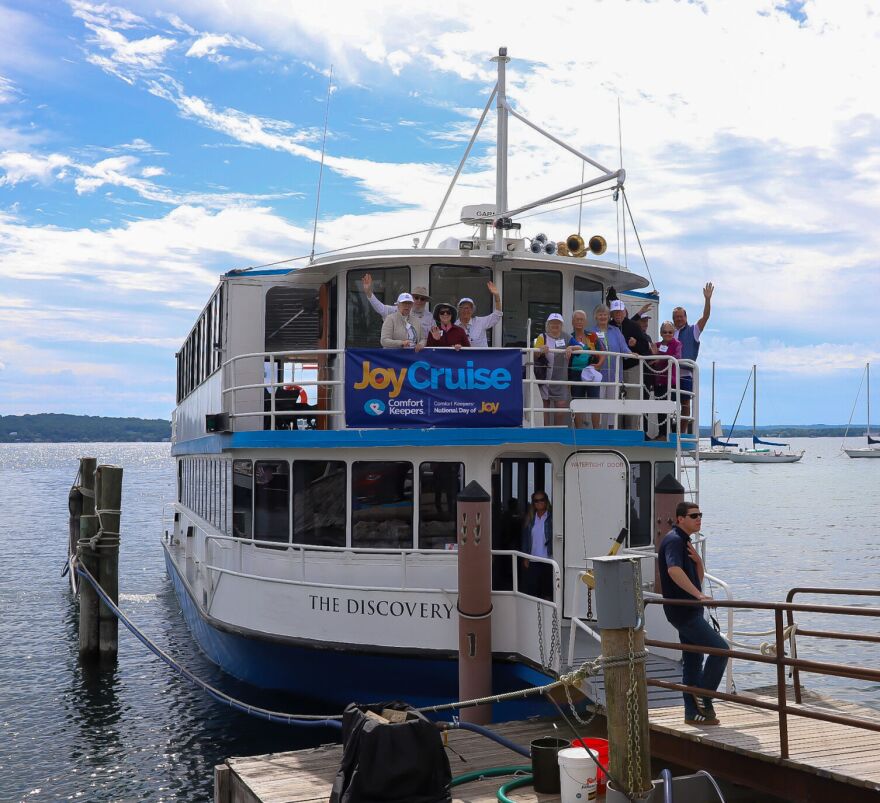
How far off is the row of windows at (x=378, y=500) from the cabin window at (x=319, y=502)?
0.01m

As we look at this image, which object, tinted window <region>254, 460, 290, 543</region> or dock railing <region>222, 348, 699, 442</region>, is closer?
dock railing <region>222, 348, 699, 442</region>

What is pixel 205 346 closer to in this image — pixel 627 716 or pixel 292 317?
pixel 292 317

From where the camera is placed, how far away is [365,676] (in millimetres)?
10906

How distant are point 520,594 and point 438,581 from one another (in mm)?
1230

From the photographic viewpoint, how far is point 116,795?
478 inches

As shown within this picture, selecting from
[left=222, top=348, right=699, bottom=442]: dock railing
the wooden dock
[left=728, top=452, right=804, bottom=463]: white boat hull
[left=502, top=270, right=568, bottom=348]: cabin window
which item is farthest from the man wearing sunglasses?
[left=728, top=452, right=804, bottom=463]: white boat hull

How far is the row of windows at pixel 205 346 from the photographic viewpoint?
14047 millimetres

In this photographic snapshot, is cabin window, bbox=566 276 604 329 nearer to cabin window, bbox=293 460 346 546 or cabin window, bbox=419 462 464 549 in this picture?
cabin window, bbox=419 462 464 549

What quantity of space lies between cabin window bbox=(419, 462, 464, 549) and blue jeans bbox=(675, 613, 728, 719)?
4.05m

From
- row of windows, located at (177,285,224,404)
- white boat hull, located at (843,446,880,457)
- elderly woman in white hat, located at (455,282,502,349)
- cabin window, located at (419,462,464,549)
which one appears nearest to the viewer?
cabin window, located at (419,462,464,549)

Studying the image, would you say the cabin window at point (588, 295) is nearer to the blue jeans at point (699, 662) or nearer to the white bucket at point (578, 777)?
the blue jeans at point (699, 662)

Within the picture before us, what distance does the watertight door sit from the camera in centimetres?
1112

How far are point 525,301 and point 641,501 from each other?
3043mm

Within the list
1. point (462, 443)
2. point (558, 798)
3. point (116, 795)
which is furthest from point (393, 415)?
point (116, 795)
